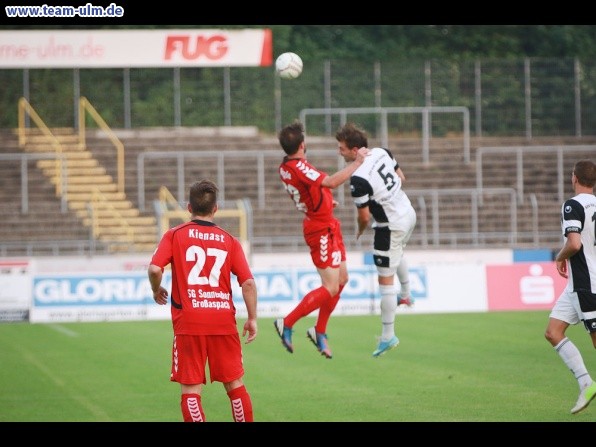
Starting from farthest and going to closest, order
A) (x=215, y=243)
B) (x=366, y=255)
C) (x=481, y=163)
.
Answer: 1. (x=481, y=163)
2. (x=366, y=255)
3. (x=215, y=243)

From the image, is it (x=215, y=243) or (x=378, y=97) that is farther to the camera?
(x=378, y=97)

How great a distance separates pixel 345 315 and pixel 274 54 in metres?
19.8

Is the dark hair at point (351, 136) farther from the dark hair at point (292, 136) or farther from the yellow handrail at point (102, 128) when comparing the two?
the yellow handrail at point (102, 128)

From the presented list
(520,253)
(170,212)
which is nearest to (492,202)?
(520,253)

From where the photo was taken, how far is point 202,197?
9.24 metres

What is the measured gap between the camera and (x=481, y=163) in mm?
34688

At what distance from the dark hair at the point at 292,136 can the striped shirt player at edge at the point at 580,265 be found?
Result: 2.90 meters

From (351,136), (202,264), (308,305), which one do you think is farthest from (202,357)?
(351,136)

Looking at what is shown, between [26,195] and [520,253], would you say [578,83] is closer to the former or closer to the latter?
[520,253]

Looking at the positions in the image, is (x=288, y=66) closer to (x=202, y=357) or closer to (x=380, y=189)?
(x=380, y=189)

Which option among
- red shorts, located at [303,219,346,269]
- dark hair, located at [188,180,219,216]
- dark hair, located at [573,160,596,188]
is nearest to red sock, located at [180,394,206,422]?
dark hair, located at [188,180,219,216]

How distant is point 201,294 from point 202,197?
793 mm

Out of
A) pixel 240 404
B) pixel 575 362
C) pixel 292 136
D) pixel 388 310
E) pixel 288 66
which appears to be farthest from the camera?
pixel 388 310

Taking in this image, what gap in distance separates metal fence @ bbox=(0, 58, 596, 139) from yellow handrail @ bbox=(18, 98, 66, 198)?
542mm
